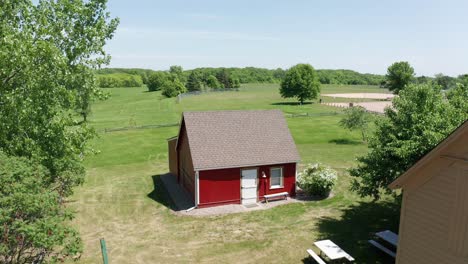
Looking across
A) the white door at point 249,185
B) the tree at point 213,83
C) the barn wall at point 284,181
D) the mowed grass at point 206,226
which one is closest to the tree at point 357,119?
the mowed grass at point 206,226

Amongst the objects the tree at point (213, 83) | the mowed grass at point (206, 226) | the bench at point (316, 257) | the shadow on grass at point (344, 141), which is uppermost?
the tree at point (213, 83)

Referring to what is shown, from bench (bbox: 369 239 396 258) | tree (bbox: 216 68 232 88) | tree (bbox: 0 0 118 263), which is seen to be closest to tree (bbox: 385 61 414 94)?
tree (bbox: 216 68 232 88)

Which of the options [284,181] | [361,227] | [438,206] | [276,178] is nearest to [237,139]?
[276,178]

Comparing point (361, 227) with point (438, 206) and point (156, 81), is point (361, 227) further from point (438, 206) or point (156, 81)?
point (156, 81)

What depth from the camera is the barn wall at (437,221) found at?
993cm

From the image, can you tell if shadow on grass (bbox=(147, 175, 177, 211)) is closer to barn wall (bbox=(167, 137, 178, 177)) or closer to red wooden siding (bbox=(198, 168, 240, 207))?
barn wall (bbox=(167, 137, 178, 177))

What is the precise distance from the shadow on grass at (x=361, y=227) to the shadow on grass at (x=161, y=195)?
974 cm

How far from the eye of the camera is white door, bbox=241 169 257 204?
74.9ft

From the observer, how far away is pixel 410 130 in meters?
15.4

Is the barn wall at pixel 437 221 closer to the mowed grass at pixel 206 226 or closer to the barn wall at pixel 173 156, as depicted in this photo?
the mowed grass at pixel 206 226

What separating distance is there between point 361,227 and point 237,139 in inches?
377

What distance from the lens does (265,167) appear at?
23.2 metres

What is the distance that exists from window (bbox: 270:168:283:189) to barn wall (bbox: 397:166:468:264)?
38.9 feet

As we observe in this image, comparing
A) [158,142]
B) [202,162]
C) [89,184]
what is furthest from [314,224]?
[158,142]
